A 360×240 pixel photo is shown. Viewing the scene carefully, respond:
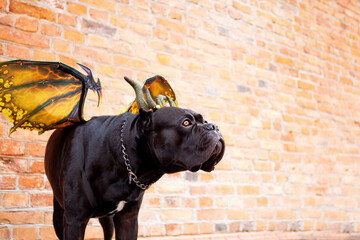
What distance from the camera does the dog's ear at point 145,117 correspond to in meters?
1.52

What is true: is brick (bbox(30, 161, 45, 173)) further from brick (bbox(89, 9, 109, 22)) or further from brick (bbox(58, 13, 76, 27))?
brick (bbox(89, 9, 109, 22))

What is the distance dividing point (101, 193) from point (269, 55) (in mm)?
3116

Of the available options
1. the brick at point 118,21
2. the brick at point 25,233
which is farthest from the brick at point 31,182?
the brick at point 118,21

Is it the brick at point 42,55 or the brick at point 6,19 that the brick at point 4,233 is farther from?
the brick at point 6,19

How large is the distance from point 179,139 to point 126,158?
9.1 inches

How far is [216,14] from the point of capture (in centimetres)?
386

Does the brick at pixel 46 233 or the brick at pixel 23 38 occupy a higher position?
the brick at pixel 23 38

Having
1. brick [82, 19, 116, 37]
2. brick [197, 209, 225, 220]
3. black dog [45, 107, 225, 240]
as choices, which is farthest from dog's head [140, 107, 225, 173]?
brick [197, 209, 225, 220]

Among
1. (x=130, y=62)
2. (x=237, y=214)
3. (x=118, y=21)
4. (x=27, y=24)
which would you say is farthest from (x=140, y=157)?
(x=237, y=214)

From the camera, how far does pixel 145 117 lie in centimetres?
153

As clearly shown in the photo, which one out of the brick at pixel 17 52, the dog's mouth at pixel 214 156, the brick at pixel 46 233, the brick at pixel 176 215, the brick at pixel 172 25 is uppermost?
the brick at pixel 172 25

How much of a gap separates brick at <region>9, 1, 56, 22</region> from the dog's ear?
164 centimetres

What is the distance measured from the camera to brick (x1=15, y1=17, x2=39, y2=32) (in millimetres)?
2674

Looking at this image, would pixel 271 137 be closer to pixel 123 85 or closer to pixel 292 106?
pixel 292 106
